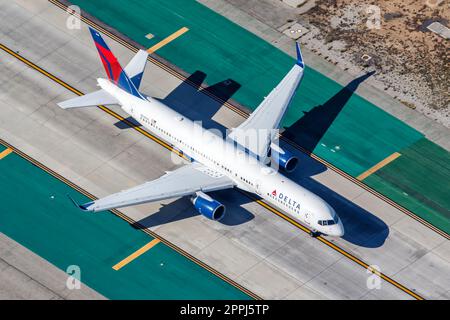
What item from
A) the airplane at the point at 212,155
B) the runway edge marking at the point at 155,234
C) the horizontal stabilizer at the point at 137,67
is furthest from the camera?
the horizontal stabilizer at the point at 137,67

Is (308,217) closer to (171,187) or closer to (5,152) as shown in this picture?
(171,187)

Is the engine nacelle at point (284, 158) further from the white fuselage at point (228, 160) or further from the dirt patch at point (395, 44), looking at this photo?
the dirt patch at point (395, 44)

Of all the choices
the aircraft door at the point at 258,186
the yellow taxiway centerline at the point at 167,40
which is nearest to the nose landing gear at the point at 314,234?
the aircraft door at the point at 258,186

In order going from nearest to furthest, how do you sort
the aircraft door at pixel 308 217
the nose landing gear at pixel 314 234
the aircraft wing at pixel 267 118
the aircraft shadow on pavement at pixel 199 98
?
the aircraft door at pixel 308 217, the nose landing gear at pixel 314 234, the aircraft wing at pixel 267 118, the aircraft shadow on pavement at pixel 199 98

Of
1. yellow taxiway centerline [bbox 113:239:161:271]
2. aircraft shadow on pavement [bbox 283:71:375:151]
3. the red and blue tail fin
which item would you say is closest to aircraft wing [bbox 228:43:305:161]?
aircraft shadow on pavement [bbox 283:71:375:151]

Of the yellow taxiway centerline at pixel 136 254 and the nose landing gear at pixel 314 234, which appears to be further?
the nose landing gear at pixel 314 234

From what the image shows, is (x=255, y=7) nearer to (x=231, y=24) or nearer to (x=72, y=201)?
(x=231, y=24)

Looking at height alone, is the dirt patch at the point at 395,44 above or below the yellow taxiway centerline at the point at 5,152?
above

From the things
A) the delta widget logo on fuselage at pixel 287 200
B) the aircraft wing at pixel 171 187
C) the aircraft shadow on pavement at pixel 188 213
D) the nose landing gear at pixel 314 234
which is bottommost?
the aircraft shadow on pavement at pixel 188 213
